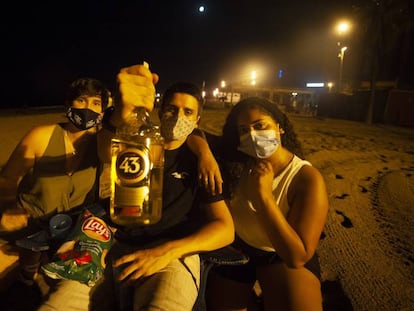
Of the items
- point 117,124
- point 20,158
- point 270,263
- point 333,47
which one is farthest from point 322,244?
point 333,47

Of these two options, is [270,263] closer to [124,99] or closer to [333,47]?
[124,99]

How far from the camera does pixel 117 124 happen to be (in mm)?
2023

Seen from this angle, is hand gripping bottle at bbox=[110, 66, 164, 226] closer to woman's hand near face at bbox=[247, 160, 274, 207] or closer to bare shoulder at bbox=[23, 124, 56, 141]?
woman's hand near face at bbox=[247, 160, 274, 207]

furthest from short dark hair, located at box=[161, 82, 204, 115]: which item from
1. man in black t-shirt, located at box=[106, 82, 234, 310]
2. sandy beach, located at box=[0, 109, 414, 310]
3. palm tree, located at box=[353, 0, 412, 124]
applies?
palm tree, located at box=[353, 0, 412, 124]

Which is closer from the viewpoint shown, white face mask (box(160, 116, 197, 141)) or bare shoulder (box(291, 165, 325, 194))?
bare shoulder (box(291, 165, 325, 194))

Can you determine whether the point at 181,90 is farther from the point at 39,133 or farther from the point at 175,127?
the point at 39,133

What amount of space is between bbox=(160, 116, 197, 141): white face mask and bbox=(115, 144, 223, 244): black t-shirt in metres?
0.15

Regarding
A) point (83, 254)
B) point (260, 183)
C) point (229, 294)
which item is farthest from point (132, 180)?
point (229, 294)

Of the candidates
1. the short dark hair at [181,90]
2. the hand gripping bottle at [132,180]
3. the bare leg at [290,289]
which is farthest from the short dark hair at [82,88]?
the bare leg at [290,289]

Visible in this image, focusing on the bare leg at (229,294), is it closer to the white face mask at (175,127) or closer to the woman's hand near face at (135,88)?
the white face mask at (175,127)

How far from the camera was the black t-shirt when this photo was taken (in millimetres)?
1972

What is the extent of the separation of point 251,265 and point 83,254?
131cm

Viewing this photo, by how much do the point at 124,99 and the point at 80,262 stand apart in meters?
1.03

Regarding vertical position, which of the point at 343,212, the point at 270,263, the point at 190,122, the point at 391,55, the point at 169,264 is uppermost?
the point at 391,55
